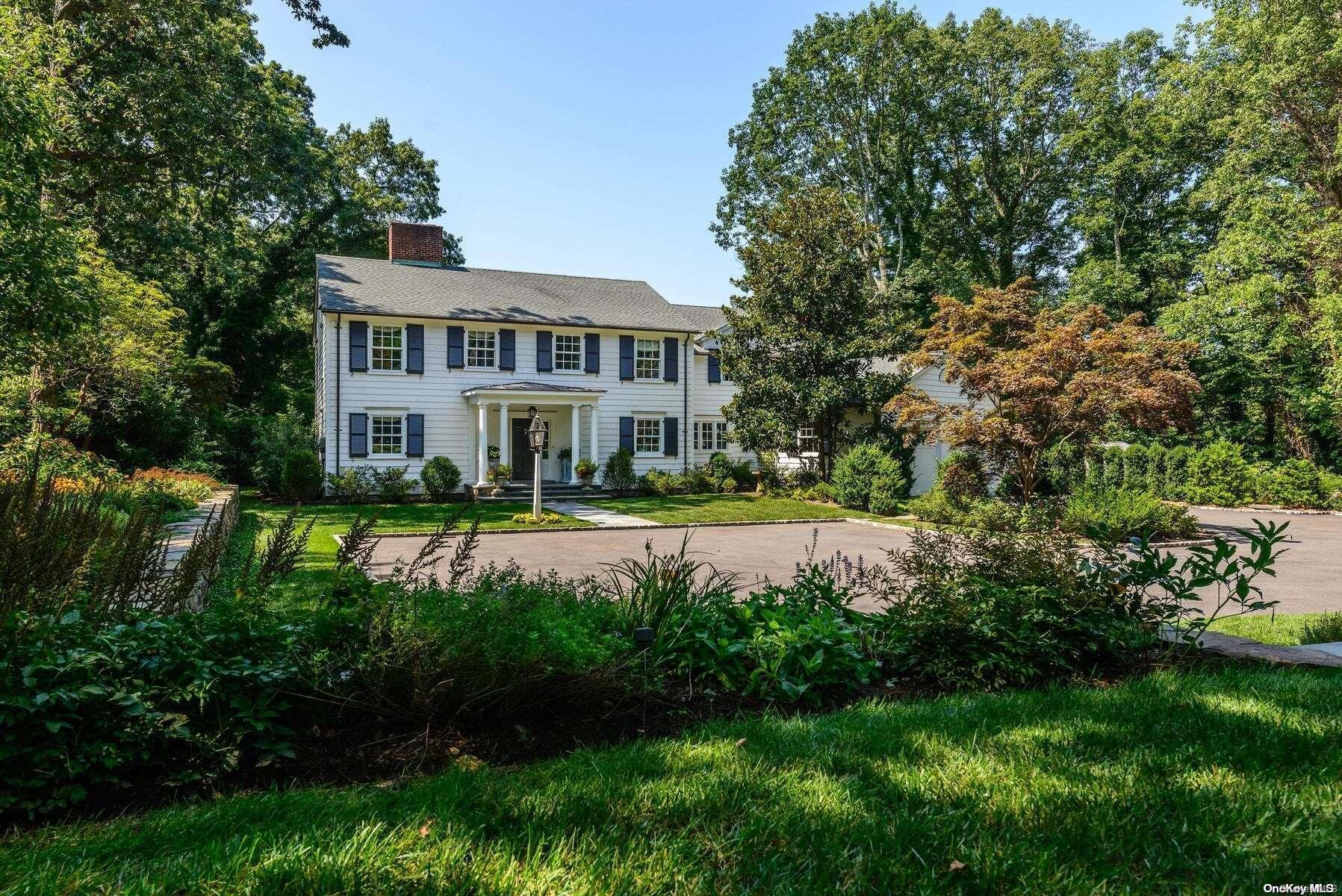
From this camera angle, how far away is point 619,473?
23953 millimetres

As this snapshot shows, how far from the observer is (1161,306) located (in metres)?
27.8

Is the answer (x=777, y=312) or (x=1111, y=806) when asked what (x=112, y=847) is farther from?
(x=777, y=312)

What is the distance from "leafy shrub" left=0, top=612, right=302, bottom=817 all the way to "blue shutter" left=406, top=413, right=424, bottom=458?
801 inches

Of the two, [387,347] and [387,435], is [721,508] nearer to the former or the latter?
[387,435]

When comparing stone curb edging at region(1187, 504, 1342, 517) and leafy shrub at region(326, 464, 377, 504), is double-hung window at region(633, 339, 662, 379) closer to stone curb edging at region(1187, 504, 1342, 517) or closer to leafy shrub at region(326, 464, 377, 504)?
leafy shrub at region(326, 464, 377, 504)

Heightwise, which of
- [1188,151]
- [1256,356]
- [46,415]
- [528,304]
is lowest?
[46,415]

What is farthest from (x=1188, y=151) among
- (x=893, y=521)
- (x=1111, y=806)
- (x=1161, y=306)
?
(x=1111, y=806)

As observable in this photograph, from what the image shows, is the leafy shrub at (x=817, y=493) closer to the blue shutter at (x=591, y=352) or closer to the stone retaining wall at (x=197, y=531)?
the blue shutter at (x=591, y=352)

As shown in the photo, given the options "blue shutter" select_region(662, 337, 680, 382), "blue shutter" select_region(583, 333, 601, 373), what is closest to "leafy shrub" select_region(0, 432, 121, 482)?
"blue shutter" select_region(583, 333, 601, 373)

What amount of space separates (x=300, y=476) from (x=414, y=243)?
11.5 meters

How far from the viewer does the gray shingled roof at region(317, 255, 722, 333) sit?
73.9 feet

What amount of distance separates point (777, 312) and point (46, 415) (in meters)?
17.9

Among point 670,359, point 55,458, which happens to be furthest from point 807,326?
point 55,458

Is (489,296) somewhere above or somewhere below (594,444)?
above
